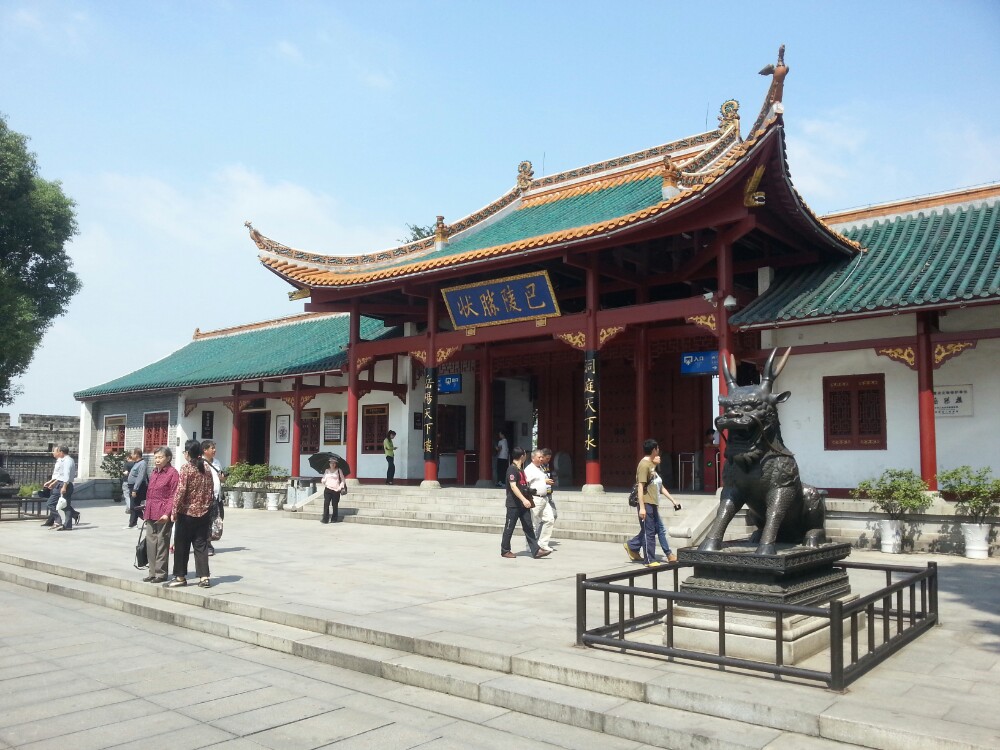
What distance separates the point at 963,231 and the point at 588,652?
10.5 metres

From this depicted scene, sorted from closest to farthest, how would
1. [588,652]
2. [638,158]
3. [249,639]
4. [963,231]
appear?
[588,652] → [249,639] → [963,231] → [638,158]

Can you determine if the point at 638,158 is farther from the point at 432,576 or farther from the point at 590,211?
the point at 432,576

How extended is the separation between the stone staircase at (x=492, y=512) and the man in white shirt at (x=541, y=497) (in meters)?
1.69

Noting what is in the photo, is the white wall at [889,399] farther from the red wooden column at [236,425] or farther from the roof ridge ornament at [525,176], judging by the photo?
the red wooden column at [236,425]

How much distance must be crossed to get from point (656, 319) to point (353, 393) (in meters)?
7.05

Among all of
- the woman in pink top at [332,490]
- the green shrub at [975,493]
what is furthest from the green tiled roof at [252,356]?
the green shrub at [975,493]

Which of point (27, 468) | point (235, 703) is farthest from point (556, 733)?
point (27, 468)

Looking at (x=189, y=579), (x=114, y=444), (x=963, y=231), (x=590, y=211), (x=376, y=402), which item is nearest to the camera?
(x=189, y=579)

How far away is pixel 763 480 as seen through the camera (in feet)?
17.0

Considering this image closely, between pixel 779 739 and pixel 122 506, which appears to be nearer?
pixel 779 739

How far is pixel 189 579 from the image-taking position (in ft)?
26.4

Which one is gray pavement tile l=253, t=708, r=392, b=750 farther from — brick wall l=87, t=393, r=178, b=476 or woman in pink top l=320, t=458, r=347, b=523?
brick wall l=87, t=393, r=178, b=476

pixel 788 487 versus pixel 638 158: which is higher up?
pixel 638 158

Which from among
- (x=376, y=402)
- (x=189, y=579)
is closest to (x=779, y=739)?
(x=189, y=579)
